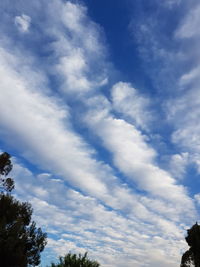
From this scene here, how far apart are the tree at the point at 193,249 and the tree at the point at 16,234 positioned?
22101 mm

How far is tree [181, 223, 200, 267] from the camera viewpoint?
42688 mm

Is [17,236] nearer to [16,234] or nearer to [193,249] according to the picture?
[16,234]

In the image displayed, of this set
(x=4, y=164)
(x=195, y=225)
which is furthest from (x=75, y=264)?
(x=195, y=225)

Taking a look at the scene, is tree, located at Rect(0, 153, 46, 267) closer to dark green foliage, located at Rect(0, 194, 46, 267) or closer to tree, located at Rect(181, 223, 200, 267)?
dark green foliage, located at Rect(0, 194, 46, 267)

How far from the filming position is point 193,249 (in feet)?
143

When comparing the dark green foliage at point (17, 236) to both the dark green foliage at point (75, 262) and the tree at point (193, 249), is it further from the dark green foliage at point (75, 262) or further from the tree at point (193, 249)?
the tree at point (193, 249)

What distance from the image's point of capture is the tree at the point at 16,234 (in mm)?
30328

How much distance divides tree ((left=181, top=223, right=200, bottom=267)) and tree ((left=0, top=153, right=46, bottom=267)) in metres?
22.1

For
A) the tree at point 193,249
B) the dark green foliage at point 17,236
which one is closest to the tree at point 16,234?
the dark green foliage at point 17,236

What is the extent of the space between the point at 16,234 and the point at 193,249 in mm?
27014

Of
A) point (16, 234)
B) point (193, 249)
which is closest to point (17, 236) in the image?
point (16, 234)

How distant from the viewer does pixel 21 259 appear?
3091cm

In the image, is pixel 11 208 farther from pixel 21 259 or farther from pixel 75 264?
pixel 75 264

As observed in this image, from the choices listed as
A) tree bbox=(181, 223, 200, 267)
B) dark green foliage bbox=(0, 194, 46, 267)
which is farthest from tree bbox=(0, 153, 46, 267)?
tree bbox=(181, 223, 200, 267)
